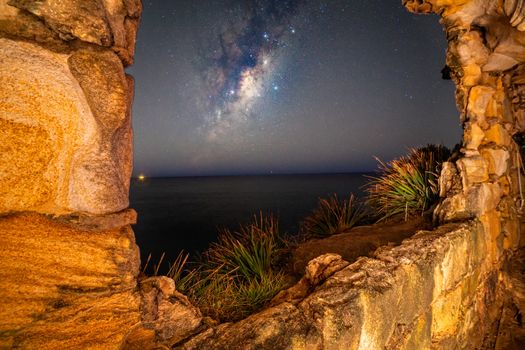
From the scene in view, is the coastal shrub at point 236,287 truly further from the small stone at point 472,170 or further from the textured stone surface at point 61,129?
the small stone at point 472,170

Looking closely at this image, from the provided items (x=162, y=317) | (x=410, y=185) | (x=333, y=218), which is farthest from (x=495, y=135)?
(x=162, y=317)

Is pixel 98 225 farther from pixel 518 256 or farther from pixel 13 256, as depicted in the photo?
pixel 518 256

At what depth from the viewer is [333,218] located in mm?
5234

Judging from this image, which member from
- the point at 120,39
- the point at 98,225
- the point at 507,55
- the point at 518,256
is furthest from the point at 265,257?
the point at 507,55

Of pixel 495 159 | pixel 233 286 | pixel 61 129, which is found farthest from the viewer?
pixel 495 159

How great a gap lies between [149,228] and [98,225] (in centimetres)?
2625

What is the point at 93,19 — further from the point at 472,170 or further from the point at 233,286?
the point at 472,170

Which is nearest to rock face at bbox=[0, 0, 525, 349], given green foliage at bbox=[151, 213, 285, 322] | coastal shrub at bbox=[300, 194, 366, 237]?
green foliage at bbox=[151, 213, 285, 322]

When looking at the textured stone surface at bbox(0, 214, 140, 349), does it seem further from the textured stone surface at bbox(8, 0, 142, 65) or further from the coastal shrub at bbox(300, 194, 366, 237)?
the coastal shrub at bbox(300, 194, 366, 237)

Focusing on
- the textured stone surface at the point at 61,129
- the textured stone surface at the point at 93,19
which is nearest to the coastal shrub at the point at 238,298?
the textured stone surface at the point at 61,129

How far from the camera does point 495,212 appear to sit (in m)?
3.47

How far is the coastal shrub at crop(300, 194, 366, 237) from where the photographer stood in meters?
4.95

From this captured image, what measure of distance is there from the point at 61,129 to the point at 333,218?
4.86 m

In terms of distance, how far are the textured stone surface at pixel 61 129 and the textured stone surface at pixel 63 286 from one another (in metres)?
0.10
